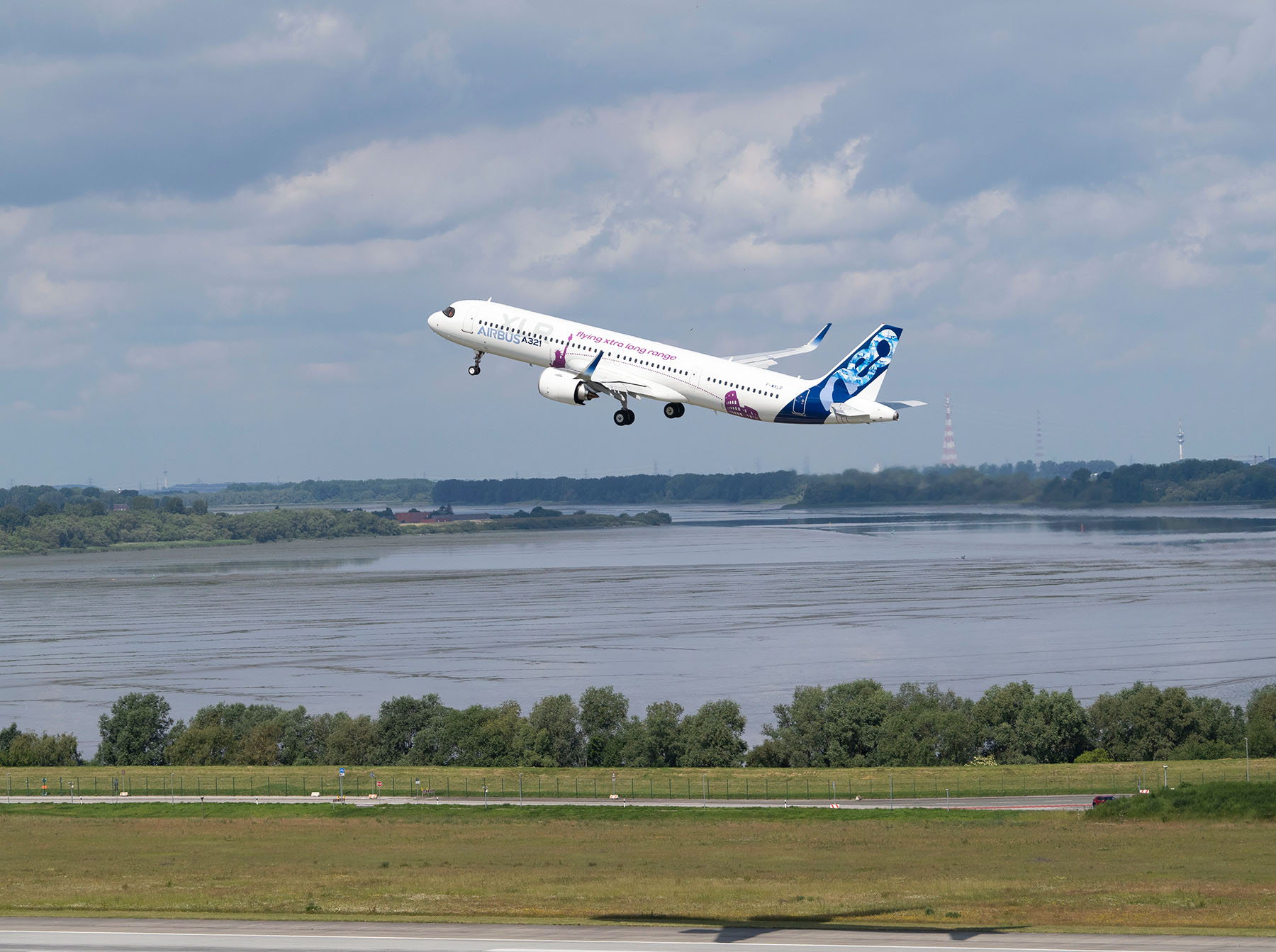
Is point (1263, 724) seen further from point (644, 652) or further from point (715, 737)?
point (644, 652)

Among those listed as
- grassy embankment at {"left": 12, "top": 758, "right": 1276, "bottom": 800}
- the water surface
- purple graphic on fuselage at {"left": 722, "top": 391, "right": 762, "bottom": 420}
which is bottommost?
grassy embankment at {"left": 12, "top": 758, "right": 1276, "bottom": 800}

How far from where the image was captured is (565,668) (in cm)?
15250

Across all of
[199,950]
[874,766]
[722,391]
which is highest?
[722,391]

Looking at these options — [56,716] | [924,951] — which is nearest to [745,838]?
[924,951]

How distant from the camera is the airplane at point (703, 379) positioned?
43.2m

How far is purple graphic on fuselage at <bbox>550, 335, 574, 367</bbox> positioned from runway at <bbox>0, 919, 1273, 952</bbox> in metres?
18.0

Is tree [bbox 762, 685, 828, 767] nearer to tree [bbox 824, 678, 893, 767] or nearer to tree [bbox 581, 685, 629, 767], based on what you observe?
tree [bbox 824, 678, 893, 767]

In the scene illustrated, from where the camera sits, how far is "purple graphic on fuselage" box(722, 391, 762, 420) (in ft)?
142

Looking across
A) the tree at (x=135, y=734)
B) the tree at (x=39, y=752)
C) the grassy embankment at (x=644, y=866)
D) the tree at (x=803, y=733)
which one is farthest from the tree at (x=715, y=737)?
the tree at (x=39, y=752)

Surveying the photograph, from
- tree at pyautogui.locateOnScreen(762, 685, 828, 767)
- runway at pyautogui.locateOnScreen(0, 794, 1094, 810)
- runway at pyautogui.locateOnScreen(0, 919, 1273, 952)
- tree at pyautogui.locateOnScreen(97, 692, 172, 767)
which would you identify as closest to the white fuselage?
runway at pyautogui.locateOnScreen(0, 919, 1273, 952)

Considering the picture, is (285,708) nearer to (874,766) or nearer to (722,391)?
(874,766)

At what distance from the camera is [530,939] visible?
149 ft

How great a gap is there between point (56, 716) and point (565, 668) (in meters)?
48.6

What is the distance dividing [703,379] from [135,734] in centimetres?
9461
